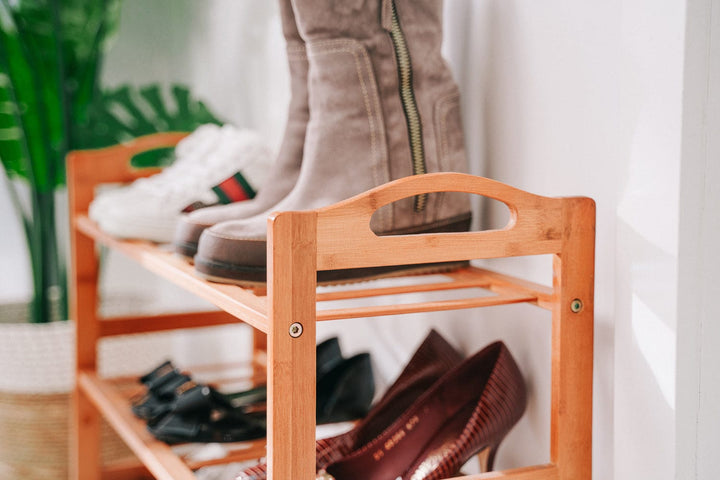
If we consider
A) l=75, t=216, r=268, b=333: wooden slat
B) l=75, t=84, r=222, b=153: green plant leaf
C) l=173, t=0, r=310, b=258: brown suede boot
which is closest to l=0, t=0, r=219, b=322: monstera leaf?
l=75, t=84, r=222, b=153: green plant leaf

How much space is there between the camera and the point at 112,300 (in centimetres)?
184

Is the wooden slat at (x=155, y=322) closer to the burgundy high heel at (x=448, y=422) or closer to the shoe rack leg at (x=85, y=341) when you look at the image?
the shoe rack leg at (x=85, y=341)

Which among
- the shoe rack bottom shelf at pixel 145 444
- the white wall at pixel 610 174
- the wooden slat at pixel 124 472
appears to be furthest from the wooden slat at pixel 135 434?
the white wall at pixel 610 174

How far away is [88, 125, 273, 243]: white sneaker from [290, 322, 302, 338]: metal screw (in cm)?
49

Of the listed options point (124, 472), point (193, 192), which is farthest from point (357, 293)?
point (124, 472)

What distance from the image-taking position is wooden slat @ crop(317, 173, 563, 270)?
59cm

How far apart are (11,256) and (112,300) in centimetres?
38

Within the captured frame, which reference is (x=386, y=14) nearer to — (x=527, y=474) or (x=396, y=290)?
(x=396, y=290)

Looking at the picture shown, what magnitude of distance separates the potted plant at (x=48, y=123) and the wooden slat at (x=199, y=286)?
0.61 meters

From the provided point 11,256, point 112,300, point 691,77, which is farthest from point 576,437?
point 11,256

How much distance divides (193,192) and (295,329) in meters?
0.55

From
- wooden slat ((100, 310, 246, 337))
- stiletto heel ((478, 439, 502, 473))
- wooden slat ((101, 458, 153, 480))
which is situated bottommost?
wooden slat ((101, 458, 153, 480))

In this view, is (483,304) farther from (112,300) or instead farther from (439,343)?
(112,300)

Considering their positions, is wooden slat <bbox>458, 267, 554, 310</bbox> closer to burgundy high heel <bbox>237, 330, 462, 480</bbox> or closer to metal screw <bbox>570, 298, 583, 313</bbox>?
metal screw <bbox>570, 298, 583, 313</bbox>
